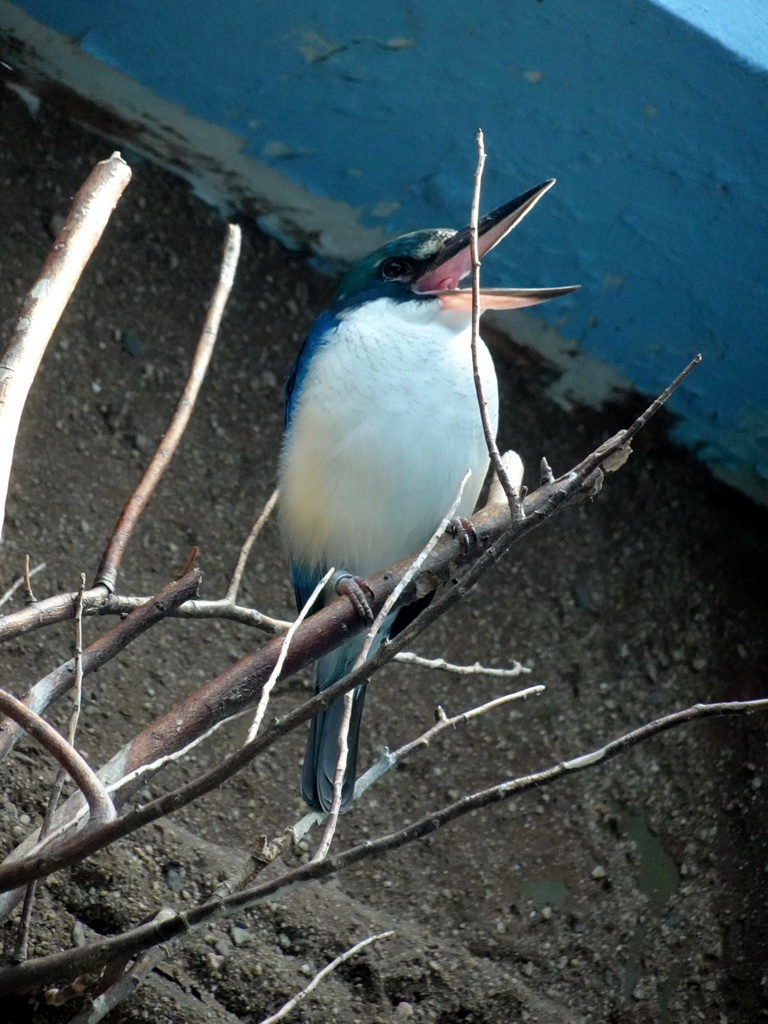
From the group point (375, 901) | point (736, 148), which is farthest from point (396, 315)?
point (375, 901)

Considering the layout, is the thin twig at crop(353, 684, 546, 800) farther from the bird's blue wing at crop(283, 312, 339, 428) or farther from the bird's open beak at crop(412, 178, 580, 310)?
the bird's blue wing at crop(283, 312, 339, 428)

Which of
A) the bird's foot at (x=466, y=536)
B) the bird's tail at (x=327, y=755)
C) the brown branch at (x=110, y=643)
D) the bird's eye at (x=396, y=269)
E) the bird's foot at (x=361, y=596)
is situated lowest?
the bird's tail at (x=327, y=755)

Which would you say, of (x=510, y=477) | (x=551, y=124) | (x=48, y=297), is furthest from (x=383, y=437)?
(x=551, y=124)

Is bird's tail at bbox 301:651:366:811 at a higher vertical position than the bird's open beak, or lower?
lower

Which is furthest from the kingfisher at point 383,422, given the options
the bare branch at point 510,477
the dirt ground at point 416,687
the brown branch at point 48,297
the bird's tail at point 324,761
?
the brown branch at point 48,297

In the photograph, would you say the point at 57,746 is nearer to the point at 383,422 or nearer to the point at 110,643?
the point at 110,643

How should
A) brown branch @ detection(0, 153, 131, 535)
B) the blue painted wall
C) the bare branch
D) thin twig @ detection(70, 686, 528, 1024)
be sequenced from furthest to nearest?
the blue painted wall < the bare branch < brown branch @ detection(0, 153, 131, 535) < thin twig @ detection(70, 686, 528, 1024)

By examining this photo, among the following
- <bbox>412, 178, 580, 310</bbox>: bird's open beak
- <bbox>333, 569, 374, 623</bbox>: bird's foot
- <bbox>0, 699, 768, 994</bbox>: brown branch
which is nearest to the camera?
<bbox>0, 699, 768, 994</bbox>: brown branch

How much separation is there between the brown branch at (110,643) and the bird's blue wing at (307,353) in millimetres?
712

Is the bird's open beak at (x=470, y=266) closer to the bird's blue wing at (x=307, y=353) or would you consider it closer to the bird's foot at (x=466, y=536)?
the bird's blue wing at (x=307, y=353)

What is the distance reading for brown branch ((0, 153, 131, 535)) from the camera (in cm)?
146

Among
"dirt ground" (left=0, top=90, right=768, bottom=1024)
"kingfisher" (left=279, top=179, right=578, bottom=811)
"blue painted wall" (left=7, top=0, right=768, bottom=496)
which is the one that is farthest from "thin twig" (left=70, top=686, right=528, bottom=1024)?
"blue painted wall" (left=7, top=0, right=768, bottom=496)

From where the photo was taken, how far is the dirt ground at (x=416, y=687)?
7.30ft

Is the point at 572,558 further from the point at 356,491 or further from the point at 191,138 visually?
the point at 191,138
